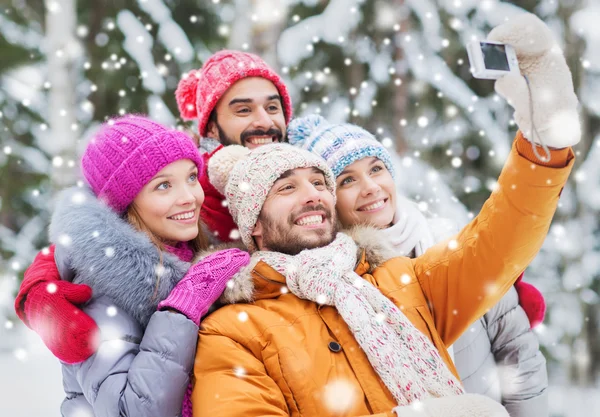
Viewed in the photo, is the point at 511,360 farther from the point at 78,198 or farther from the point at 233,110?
the point at 78,198

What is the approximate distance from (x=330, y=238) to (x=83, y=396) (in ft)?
4.25

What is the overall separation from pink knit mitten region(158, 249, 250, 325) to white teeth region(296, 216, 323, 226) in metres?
0.31

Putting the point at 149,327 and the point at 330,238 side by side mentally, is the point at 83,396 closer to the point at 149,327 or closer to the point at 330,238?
the point at 149,327

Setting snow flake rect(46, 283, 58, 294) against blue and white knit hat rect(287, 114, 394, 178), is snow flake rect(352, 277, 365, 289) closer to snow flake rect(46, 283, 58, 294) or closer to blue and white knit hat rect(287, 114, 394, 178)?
blue and white knit hat rect(287, 114, 394, 178)

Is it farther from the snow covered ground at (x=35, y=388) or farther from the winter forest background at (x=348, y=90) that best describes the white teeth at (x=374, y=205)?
the snow covered ground at (x=35, y=388)

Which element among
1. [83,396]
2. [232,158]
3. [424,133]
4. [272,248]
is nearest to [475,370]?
[272,248]

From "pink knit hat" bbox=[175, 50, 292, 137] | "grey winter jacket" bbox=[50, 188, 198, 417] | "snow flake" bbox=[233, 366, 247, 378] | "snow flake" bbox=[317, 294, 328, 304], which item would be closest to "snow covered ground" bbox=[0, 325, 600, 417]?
"pink knit hat" bbox=[175, 50, 292, 137]

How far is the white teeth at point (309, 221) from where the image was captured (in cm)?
265

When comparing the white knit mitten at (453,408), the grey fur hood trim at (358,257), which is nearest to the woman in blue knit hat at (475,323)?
the grey fur hood trim at (358,257)

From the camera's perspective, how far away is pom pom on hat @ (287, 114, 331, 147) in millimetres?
3322

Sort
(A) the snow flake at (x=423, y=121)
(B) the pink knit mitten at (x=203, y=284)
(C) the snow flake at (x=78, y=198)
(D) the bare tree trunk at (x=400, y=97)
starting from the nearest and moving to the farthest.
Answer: (B) the pink knit mitten at (x=203, y=284) < (C) the snow flake at (x=78, y=198) < (A) the snow flake at (x=423, y=121) < (D) the bare tree trunk at (x=400, y=97)

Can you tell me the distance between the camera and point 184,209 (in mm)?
2617

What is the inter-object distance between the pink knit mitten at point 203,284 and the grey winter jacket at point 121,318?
0.05 meters

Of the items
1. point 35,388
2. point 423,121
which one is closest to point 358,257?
point 423,121
